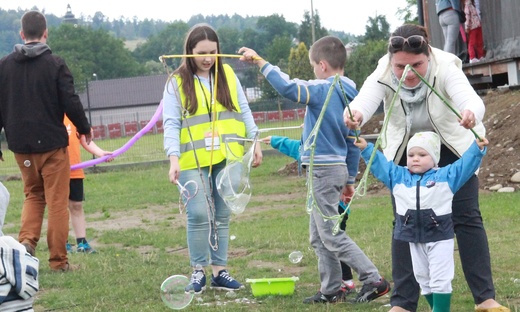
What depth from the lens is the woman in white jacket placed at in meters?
5.37

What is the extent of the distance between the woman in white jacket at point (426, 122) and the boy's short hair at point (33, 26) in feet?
12.1

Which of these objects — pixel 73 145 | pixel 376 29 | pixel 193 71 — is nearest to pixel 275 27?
pixel 376 29

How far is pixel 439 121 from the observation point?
5.50 metres

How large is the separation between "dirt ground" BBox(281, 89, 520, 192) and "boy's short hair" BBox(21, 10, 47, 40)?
22.3 feet

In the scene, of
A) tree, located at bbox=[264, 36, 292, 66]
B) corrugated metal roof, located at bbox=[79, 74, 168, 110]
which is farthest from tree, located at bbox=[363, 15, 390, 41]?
corrugated metal roof, located at bbox=[79, 74, 168, 110]

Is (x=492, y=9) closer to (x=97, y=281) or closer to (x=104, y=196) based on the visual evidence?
(x=104, y=196)

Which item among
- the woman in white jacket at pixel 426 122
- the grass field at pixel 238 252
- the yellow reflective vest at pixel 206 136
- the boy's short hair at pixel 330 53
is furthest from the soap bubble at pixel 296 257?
the woman in white jacket at pixel 426 122

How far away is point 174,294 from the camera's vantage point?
20.5 feet

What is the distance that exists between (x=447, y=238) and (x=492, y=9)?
39.9 feet

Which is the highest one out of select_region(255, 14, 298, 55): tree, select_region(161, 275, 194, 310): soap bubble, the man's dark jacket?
select_region(255, 14, 298, 55): tree

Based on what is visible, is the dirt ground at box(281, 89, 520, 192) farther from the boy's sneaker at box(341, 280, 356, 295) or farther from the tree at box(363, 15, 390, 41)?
the tree at box(363, 15, 390, 41)

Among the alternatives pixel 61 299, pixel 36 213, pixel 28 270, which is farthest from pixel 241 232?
pixel 28 270

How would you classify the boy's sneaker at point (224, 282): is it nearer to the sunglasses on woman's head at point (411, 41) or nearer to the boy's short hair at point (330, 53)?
the boy's short hair at point (330, 53)

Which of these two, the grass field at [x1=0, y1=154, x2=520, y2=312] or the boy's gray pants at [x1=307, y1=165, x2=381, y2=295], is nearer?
the boy's gray pants at [x1=307, y1=165, x2=381, y2=295]
